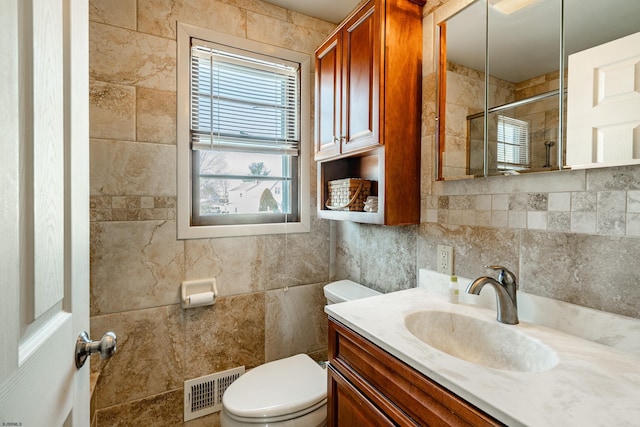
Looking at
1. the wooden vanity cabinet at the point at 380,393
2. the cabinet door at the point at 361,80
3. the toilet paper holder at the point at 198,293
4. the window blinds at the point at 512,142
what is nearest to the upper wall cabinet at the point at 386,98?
the cabinet door at the point at 361,80

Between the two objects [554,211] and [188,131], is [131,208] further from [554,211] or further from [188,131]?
[554,211]

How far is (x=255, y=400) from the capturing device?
1.24m

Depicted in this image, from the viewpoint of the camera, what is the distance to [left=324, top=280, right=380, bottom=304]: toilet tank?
164 cm

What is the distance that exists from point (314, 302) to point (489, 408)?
1474 millimetres

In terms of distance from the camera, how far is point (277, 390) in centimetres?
131

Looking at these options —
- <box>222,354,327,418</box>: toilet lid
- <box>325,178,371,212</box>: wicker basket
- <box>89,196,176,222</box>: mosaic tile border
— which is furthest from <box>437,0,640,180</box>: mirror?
<box>89,196,176,222</box>: mosaic tile border

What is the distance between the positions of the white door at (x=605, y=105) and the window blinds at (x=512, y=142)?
130mm

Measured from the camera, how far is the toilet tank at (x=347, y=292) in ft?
5.38

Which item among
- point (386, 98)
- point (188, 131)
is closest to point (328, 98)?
point (386, 98)

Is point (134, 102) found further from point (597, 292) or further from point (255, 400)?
point (597, 292)

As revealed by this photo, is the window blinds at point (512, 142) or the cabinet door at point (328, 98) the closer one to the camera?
the window blinds at point (512, 142)

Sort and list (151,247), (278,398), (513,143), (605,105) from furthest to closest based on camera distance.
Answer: (151,247) < (278,398) < (513,143) < (605,105)

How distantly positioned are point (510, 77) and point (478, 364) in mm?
977

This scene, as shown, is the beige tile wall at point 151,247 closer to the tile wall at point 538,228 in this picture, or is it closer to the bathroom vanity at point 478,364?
the bathroom vanity at point 478,364
